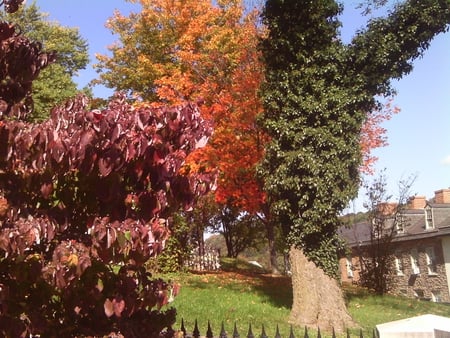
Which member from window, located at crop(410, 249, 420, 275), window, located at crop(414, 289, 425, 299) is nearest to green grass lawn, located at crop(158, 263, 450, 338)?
window, located at crop(410, 249, 420, 275)

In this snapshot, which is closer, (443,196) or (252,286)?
(252,286)

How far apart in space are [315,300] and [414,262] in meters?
27.5

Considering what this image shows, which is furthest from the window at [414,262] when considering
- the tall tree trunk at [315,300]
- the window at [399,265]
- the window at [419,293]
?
the tall tree trunk at [315,300]

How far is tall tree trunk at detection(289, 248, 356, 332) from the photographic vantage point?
37.2 feet

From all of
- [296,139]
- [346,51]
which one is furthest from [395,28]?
[296,139]

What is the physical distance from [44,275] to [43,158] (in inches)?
26.1

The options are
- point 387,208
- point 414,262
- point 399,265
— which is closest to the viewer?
point 387,208

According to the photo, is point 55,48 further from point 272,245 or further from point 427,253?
point 427,253

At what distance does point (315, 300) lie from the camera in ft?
37.9

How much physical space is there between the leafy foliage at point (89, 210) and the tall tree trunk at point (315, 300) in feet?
28.2

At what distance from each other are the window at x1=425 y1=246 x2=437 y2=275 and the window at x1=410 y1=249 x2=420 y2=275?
1233 millimetres

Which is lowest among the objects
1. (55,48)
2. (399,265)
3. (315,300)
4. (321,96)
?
(315,300)

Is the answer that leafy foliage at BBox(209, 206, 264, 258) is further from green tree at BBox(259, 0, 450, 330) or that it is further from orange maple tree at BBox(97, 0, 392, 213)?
green tree at BBox(259, 0, 450, 330)

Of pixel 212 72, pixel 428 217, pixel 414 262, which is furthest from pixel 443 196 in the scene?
pixel 212 72
